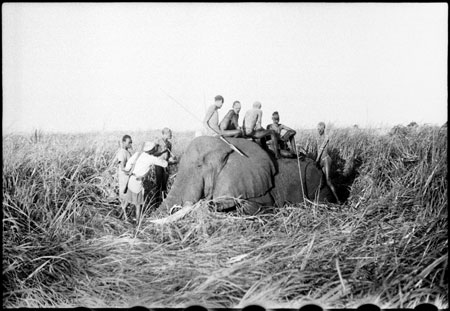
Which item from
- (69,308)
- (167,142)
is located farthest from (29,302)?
(167,142)

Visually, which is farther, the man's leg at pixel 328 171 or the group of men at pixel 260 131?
the man's leg at pixel 328 171

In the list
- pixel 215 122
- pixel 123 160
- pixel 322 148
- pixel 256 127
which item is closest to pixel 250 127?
pixel 256 127

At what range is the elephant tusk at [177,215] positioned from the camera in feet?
16.8

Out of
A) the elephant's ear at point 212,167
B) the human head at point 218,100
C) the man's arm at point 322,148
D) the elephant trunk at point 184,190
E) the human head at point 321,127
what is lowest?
the elephant trunk at point 184,190

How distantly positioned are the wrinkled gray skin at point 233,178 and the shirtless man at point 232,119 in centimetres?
14

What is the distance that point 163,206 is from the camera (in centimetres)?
535

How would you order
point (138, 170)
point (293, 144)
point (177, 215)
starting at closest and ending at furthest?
1. point (177, 215)
2. point (138, 170)
3. point (293, 144)

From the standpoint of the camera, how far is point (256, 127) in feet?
18.5

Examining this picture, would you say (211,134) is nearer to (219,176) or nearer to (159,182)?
(219,176)

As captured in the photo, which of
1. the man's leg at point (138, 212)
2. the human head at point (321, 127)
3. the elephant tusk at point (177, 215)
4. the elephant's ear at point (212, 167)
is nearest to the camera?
the elephant tusk at point (177, 215)

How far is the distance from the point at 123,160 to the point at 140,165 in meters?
0.19

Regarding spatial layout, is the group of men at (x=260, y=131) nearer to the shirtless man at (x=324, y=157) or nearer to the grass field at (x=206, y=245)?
the shirtless man at (x=324, y=157)

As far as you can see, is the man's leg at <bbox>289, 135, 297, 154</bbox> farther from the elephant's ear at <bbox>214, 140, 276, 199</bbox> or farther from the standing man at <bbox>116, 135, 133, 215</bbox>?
the standing man at <bbox>116, 135, 133, 215</bbox>

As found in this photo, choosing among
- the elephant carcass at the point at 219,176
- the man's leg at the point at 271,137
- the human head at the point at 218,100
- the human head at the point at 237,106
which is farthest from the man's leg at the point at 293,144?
the human head at the point at 218,100
